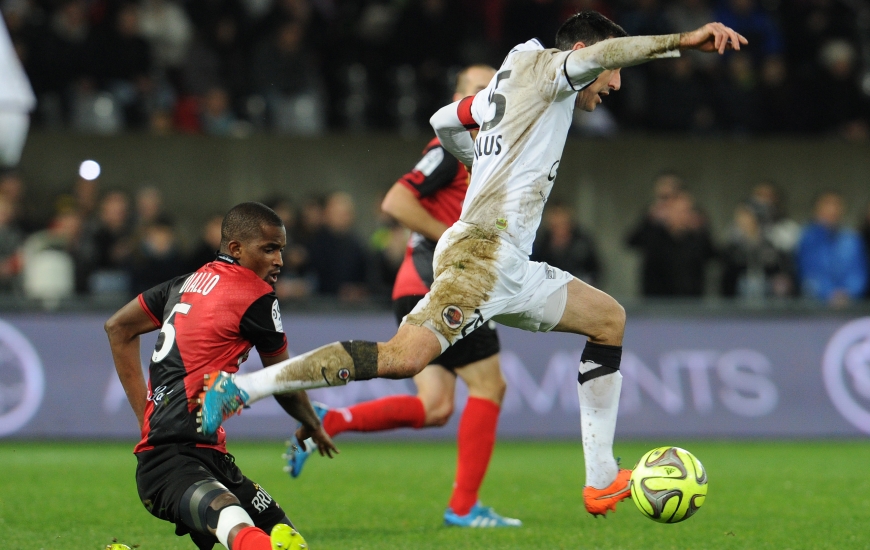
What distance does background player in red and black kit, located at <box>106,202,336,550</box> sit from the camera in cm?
477

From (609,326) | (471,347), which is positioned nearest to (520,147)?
(609,326)

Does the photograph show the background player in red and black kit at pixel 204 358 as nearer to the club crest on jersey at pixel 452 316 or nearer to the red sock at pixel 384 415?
the club crest on jersey at pixel 452 316

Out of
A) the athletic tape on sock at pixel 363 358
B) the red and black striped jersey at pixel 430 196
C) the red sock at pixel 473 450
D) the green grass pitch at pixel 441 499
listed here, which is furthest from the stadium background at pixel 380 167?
the athletic tape on sock at pixel 363 358

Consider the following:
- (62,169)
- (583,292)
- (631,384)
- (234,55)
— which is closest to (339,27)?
(234,55)

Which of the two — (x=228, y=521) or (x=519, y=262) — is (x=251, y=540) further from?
(x=519, y=262)

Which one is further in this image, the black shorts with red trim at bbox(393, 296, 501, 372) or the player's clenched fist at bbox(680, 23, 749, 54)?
the black shorts with red trim at bbox(393, 296, 501, 372)

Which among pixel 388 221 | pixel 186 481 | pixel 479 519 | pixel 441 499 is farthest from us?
pixel 388 221

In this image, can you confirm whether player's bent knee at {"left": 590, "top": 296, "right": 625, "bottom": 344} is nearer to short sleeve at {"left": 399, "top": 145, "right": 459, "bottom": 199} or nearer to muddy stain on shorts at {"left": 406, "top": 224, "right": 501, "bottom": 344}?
muddy stain on shorts at {"left": 406, "top": 224, "right": 501, "bottom": 344}

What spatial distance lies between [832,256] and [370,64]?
19.7 ft

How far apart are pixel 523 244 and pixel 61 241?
26.9 ft

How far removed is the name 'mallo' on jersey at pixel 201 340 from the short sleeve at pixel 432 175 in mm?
2003

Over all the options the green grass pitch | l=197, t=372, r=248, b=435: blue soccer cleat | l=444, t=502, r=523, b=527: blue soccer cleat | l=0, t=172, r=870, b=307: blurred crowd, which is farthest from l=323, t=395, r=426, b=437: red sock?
l=0, t=172, r=870, b=307: blurred crowd

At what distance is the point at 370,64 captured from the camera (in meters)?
15.2

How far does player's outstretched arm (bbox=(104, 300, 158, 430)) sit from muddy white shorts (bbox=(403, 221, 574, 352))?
3.78 feet
